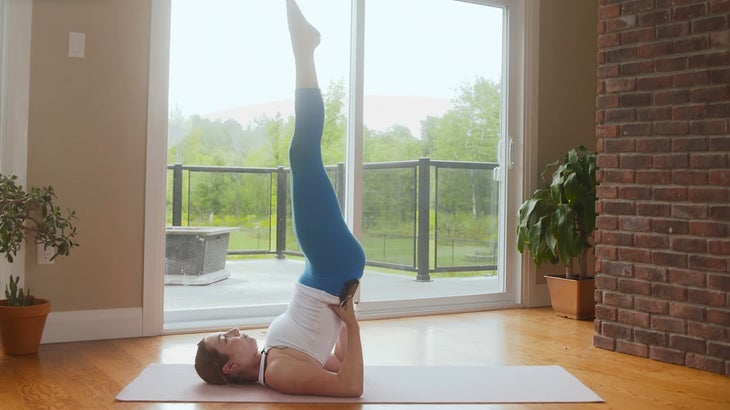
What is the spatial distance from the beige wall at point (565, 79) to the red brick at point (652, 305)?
1425 millimetres

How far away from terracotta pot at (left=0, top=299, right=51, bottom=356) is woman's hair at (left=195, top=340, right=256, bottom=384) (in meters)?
0.94

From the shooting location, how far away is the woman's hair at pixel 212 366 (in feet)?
7.66

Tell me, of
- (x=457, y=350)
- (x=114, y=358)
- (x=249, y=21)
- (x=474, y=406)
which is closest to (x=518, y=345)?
(x=457, y=350)

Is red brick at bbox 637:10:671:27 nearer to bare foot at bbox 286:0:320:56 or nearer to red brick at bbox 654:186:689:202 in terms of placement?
red brick at bbox 654:186:689:202

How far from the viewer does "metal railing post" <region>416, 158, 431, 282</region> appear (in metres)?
4.20

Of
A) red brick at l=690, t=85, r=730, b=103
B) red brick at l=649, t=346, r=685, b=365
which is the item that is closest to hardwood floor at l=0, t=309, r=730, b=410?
red brick at l=649, t=346, r=685, b=365

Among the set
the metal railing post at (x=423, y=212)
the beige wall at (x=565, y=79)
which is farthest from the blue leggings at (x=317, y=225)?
the beige wall at (x=565, y=79)

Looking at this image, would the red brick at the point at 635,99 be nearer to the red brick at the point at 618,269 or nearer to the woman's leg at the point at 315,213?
the red brick at the point at 618,269

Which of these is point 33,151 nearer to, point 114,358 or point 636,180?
point 114,358

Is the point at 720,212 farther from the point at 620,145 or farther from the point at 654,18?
the point at 654,18

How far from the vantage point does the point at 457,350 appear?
10.4 ft

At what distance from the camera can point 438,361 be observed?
2951 mm

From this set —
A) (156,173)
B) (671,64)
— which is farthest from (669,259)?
(156,173)

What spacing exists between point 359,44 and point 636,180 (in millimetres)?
1739
